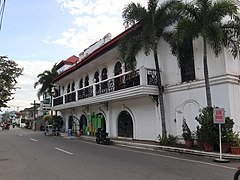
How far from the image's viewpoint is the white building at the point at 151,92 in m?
13.8

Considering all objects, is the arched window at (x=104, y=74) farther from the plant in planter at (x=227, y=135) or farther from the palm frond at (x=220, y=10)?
the plant in planter at (x=227, y=135)

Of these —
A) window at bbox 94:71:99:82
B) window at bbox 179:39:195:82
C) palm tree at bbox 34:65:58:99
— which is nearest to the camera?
window at bbox 179:39:195:82

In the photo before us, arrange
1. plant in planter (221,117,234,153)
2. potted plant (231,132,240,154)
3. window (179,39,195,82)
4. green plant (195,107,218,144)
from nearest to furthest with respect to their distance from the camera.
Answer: potted plant (231,132,240,154) < plant in planter (221,117,234,153) < green plant (195,107,218,144) < window (179,39,195,82)

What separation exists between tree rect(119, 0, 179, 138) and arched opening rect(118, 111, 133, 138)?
197 inches

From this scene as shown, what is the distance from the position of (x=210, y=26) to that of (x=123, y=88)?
776cm

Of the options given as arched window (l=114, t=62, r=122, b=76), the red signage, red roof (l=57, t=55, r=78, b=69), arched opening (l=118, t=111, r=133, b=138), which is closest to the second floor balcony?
Result: arched window (l=114, t=62, r=122, b=76)

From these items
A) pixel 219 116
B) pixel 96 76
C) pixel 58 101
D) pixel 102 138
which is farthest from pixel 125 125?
pixel 58 101

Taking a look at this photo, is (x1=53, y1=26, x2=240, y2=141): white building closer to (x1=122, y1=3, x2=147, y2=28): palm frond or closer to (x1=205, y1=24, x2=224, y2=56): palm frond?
(x1=205, y1=24, x2=224, y2=56): palm frond

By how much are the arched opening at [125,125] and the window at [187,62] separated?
6358mm

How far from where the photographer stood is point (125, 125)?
21125 millimetres

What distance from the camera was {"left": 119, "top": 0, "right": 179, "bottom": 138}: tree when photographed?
14.6 m

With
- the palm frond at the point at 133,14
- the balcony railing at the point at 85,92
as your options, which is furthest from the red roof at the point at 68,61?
the palm frond at the point at 133,14

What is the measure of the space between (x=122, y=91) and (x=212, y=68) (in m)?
6.23

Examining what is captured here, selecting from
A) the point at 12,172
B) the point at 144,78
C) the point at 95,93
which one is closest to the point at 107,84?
the point at 95,93
